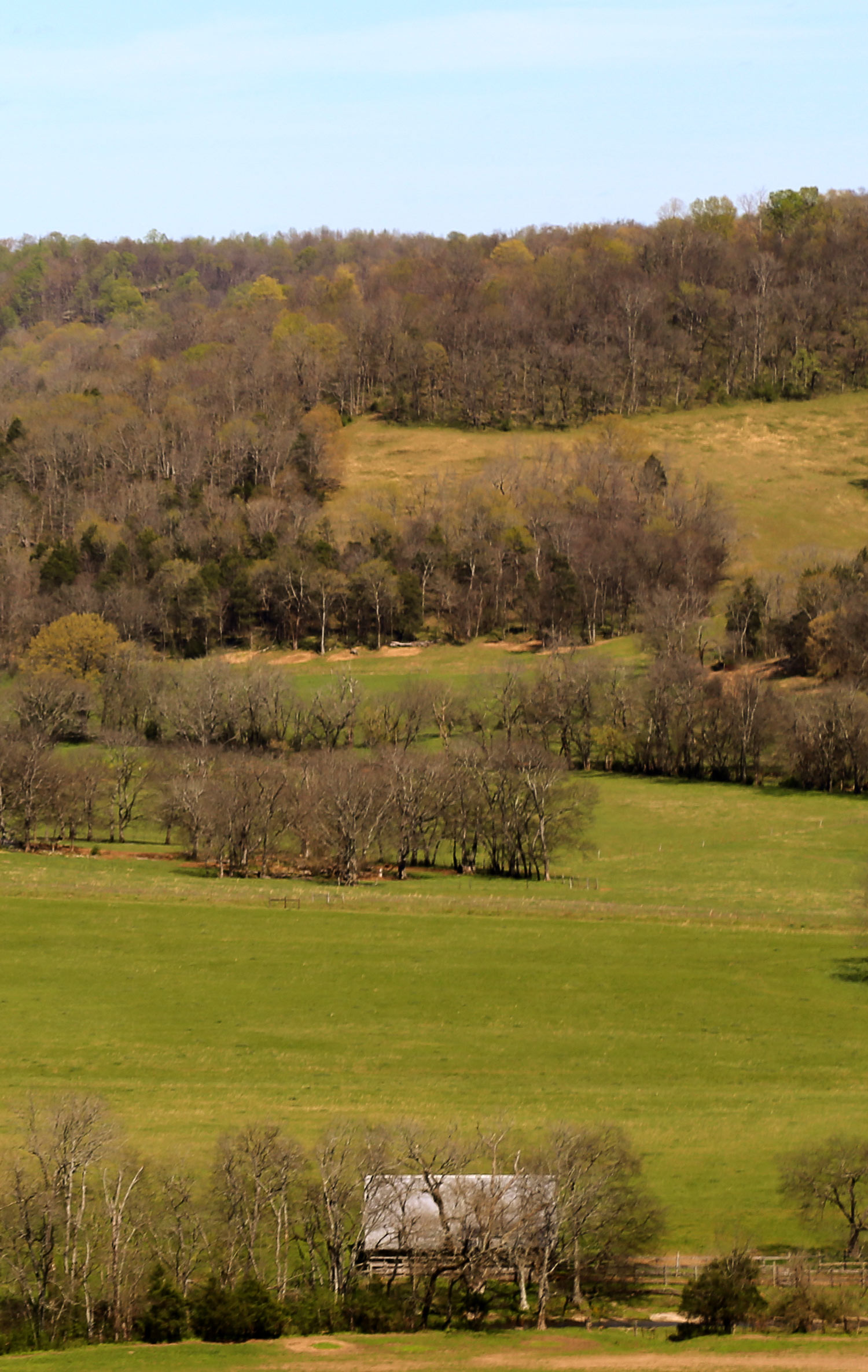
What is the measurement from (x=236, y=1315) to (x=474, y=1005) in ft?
87.6

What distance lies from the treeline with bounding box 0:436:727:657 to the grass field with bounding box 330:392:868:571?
19.6 feet

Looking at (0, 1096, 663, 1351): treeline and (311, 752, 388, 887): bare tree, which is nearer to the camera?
(0, 1096, 663, 1351): treeline

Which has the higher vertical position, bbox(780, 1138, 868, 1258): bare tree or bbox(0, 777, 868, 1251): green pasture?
bbox(780, 1138, 868, 1258): bare tree

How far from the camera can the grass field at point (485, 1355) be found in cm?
3422

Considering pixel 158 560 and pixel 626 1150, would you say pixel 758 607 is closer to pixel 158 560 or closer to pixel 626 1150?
pixel 158 560

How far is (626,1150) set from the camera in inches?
1649

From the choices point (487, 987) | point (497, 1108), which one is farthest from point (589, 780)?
point (497, 1108)

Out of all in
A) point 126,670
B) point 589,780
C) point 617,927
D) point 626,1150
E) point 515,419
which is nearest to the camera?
point 626,1150

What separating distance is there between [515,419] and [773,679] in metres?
80.2

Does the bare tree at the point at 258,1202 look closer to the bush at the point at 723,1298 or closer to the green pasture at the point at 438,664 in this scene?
the bush at the point at 723,1298

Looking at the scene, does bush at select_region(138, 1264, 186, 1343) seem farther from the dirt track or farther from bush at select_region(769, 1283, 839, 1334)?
bush at select_region(769, 1283, 839, 1334)

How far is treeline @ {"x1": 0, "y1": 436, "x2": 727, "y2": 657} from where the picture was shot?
5866 inches

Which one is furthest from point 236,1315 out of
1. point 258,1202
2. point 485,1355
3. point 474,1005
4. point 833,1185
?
point 474,1005

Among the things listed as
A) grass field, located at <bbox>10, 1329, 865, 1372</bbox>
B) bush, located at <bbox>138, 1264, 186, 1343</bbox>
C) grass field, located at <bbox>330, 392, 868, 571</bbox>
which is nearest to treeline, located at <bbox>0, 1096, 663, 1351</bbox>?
bush, located at <bbox>138, 1264, 186, 1343</bbox>
